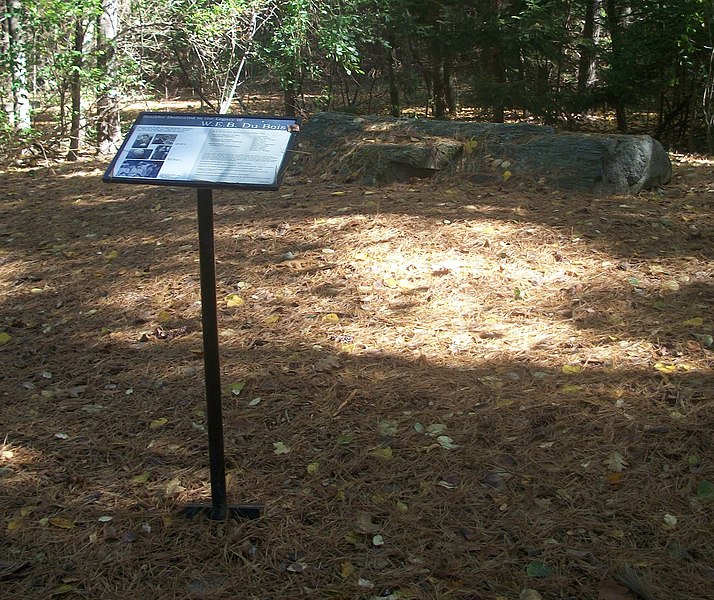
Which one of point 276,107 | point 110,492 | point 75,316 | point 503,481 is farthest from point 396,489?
point 276,107

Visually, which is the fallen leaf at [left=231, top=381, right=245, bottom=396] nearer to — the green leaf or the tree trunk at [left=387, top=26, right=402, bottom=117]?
the green leaf

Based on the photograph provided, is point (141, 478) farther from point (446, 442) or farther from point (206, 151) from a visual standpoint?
point (206, 151)

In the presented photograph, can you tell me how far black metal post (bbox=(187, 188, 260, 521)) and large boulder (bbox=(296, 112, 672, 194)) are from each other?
4.73 meters

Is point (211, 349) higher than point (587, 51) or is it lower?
lower

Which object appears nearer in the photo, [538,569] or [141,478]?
[538,569]

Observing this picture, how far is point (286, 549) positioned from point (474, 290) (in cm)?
258

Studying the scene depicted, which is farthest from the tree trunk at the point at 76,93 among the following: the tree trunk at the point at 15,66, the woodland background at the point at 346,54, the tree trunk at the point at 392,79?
the tree trunk at the point at 392,79

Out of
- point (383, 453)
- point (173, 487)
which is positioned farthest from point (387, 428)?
point (173, 487)

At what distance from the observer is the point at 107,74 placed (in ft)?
33.0

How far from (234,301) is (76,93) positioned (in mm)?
6587

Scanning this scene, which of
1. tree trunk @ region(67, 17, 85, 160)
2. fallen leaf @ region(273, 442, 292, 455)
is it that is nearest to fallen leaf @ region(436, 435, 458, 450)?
fallen leaf @ region(273, 442, 292, 455)

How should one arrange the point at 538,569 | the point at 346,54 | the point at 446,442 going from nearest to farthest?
the point at 538,569 → the point at 446,442 → the point at 346,54

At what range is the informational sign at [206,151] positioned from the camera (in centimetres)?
266

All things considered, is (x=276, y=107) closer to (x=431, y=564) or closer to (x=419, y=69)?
(x=419, y=69)
